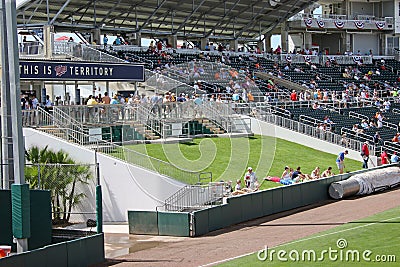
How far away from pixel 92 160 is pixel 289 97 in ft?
73.5

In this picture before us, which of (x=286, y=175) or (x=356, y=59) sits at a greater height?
(x=356, y=59)

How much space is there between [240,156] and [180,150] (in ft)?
11.3

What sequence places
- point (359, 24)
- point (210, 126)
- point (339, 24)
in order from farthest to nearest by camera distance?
point (359, 24) < point (339, 24) < point (210, 126)

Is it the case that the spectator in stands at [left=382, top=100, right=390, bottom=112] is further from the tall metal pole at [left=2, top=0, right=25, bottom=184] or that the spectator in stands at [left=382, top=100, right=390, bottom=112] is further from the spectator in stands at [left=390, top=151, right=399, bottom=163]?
the tall metal pole at [left=2, top=0, right=25, bottom=184]

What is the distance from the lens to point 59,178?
2639cm

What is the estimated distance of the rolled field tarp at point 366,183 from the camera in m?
31.4

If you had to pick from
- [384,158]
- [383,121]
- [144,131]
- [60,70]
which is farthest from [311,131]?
[60,70]

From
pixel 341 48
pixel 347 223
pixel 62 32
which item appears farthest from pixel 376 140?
pixel 341 48

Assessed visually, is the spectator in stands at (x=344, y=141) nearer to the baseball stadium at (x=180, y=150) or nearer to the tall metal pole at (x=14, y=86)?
the baseball stadium at (x=180, y=150)

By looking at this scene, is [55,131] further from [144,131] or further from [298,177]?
[298,177]

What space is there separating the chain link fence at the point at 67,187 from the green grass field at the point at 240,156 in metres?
3.13

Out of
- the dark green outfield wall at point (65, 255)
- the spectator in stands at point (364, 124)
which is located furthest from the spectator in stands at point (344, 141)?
the dark green outfield wall at point (65, 255)

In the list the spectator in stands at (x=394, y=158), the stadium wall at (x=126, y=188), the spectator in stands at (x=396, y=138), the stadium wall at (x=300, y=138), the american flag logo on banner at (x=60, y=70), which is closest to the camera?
the stadium wall at (x=126, y=188)

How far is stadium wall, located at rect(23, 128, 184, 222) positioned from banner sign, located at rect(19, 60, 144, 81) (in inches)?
200
